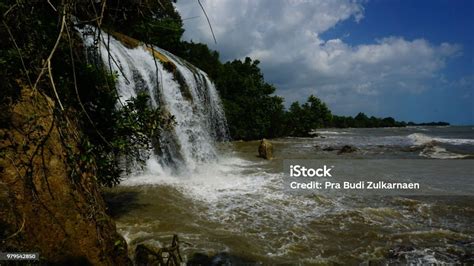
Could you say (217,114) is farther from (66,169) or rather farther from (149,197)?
(66,169)

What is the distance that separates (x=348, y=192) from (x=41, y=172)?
8.15 metres

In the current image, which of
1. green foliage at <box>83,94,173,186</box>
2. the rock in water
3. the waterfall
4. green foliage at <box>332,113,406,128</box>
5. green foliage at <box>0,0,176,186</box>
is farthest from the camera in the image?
green foliage at <box>332,113,406,128</box>

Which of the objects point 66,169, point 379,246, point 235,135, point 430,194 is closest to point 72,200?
point 66,169

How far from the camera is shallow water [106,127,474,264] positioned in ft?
17.1

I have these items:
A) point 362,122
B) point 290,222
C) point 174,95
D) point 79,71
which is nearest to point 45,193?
point 79,71

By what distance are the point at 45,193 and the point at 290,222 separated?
4.63m

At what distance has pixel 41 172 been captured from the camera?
316cm

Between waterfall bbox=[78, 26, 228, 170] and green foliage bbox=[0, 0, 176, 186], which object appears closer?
green foliage bbox=[0, 0, 176, 186]

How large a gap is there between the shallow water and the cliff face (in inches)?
75.0

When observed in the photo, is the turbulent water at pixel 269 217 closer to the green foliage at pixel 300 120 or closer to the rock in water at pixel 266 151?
the rock in water at pixel 266 151

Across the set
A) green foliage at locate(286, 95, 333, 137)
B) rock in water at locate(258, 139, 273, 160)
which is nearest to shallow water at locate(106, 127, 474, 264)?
rock in water at locate(258, 139, 273, 160)

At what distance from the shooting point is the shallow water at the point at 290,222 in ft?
17.1

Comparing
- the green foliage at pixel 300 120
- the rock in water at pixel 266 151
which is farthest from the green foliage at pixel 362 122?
the rock in water at pixel 266 151

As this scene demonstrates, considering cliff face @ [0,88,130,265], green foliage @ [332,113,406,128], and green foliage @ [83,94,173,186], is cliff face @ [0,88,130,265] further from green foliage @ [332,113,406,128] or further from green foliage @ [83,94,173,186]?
green foliage @ [332,113,406,128]
